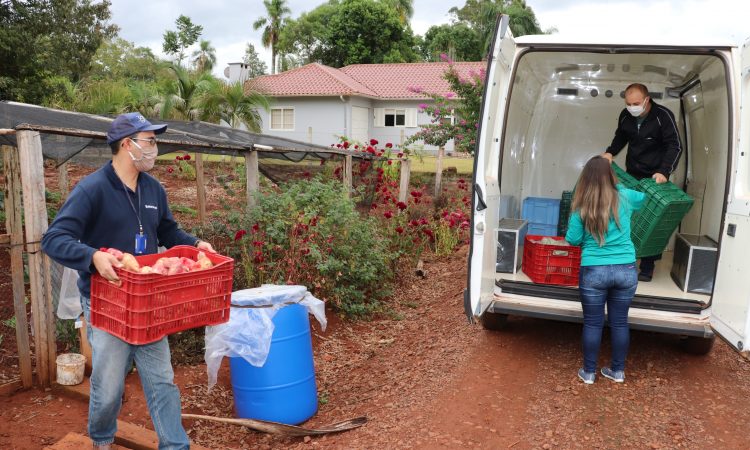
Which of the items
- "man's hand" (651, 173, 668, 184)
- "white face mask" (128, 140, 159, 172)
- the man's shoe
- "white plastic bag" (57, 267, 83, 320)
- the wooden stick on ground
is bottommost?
the wooden stick on ground

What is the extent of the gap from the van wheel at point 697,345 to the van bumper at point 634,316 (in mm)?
692

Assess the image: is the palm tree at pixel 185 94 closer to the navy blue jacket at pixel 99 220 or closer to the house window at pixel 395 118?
the house window at pixel 395 118

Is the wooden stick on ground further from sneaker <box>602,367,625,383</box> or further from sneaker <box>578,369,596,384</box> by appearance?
sneaker <box>602,367,625,383</box>

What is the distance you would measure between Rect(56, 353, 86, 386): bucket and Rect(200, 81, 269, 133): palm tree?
52.6ft

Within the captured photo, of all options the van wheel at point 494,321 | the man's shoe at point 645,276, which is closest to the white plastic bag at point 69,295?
the van wheel at point 494,321

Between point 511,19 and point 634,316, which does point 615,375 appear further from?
point 511,19

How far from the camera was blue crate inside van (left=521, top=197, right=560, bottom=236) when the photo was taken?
679 centimetres

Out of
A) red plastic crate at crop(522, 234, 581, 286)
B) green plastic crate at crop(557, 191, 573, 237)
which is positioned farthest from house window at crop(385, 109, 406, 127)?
red plastic crate at crop(522, 234, 581, 286)

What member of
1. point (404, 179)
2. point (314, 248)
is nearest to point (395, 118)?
point (404, 179)

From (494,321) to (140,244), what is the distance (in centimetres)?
347

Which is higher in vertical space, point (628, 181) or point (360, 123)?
point (360, 123)

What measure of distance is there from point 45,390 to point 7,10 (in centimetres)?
1409

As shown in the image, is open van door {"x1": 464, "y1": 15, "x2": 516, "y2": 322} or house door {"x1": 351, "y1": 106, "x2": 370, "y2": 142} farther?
house door {"x1": 351, "y1": 106, "x2": 370, "y2": 142}

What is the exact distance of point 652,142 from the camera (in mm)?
5457
